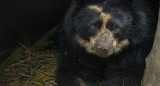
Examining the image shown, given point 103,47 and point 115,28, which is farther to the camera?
point 115,28

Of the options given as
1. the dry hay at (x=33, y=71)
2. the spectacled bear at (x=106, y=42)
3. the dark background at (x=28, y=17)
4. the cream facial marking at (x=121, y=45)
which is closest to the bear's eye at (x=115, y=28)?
the spectacled bear at (x=106, y=42)

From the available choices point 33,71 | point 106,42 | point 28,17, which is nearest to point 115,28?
point 106,42

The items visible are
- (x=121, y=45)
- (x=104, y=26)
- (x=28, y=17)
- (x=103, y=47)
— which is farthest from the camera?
(x=28, y=17)

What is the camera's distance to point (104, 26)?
512 cm

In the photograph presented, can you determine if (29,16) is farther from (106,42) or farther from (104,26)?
(106,42)

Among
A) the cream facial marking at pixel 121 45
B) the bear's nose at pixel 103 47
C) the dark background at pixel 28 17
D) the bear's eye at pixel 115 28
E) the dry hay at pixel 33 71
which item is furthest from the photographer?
the dark background at pixel 28 17

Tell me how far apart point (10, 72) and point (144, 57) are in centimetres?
253

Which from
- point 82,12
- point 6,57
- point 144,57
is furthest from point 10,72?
point 144,57

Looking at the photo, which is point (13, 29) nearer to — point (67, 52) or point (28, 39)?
point (28, 39)

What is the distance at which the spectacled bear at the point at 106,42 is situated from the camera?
5160mm

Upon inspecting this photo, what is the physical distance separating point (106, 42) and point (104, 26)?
9.8 inches

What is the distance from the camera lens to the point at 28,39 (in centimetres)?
771

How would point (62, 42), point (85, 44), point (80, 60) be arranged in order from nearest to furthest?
point (85, 44), point (80, 60), point (62, 42)

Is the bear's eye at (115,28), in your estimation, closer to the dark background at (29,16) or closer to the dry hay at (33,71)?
the dry hay at (33,71)
